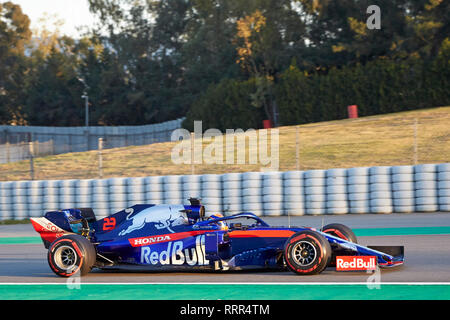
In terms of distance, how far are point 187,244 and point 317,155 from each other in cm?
1283

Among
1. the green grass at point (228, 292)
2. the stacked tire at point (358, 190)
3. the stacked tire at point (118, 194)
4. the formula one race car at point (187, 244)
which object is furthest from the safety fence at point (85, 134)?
the green grass at point (228, 292)

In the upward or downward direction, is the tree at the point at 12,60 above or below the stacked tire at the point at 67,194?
above

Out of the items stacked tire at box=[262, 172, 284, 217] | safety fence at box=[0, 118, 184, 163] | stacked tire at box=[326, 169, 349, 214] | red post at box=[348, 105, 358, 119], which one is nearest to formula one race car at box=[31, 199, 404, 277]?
stacked tire at box=[326, 169, 349, 214]

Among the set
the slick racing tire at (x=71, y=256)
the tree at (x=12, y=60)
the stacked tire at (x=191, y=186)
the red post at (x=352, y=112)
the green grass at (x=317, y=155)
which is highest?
the tree at (x=12, y=60)

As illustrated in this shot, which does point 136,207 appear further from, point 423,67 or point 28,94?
point 28,94

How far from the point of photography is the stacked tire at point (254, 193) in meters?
16.0

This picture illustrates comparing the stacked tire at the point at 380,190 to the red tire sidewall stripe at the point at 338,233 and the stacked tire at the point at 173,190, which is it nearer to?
the stacked tire at the point at 173,190

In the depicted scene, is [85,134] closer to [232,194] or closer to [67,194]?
[67,194]

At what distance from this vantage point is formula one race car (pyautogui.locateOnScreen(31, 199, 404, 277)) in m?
7.95

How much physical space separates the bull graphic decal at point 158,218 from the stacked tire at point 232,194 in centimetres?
688

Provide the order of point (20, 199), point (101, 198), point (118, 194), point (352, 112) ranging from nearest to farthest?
point (118, 194) < point (101, 198) < point (20, 199) < point (352, 112)

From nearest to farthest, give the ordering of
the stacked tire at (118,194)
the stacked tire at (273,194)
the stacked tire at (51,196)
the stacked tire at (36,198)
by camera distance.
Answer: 1. the stacked tire at (273,194)
2. the stacked tire at (118,194)
3. the stacked tire at (51,196)
4. the stacked tire at (36,198)

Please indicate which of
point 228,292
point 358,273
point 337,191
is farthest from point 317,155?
point 228,292

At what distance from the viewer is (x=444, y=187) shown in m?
14.8
